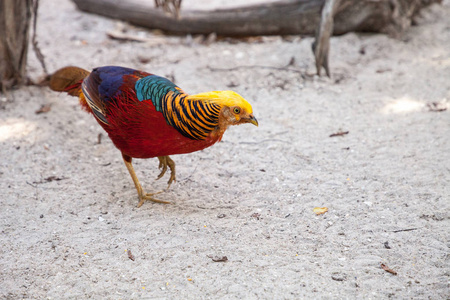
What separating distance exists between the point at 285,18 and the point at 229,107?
365 cm

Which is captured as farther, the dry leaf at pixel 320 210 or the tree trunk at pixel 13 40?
the tree trunk at pixel 13 40

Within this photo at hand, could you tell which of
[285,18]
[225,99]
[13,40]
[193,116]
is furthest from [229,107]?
[285,18]

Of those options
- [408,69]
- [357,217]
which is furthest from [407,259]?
[408,69]

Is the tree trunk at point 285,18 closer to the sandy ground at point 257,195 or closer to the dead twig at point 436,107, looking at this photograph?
the sandy ground at point 257,195

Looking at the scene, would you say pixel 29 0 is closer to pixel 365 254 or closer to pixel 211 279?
pixel 211 279

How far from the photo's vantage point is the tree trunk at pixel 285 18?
5.70 m

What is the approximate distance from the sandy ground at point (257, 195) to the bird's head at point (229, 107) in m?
0.75

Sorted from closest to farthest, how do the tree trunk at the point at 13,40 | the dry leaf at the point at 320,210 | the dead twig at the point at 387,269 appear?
the dead twig at the point at 387,269 < the dry leaf at the point at 320,210 < the tree trunk at the point at 13,40

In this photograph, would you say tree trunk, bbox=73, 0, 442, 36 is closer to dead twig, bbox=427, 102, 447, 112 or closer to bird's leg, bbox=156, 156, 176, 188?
dead twig, bbox=427, 102, 447, 112

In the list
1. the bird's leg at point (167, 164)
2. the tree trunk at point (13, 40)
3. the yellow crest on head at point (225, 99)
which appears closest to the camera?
the yellow crest on head at point (225, 99)

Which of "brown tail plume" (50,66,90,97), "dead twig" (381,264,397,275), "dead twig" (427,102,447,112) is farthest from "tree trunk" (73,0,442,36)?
"dead twig" (381,264,397,275)

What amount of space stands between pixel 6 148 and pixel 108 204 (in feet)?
4.08

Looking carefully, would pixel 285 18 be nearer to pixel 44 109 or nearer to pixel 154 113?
pixel 44 109

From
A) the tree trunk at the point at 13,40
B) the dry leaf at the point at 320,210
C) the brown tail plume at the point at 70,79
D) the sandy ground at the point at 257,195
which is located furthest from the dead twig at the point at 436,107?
the tree trunk at the point at 13,40
